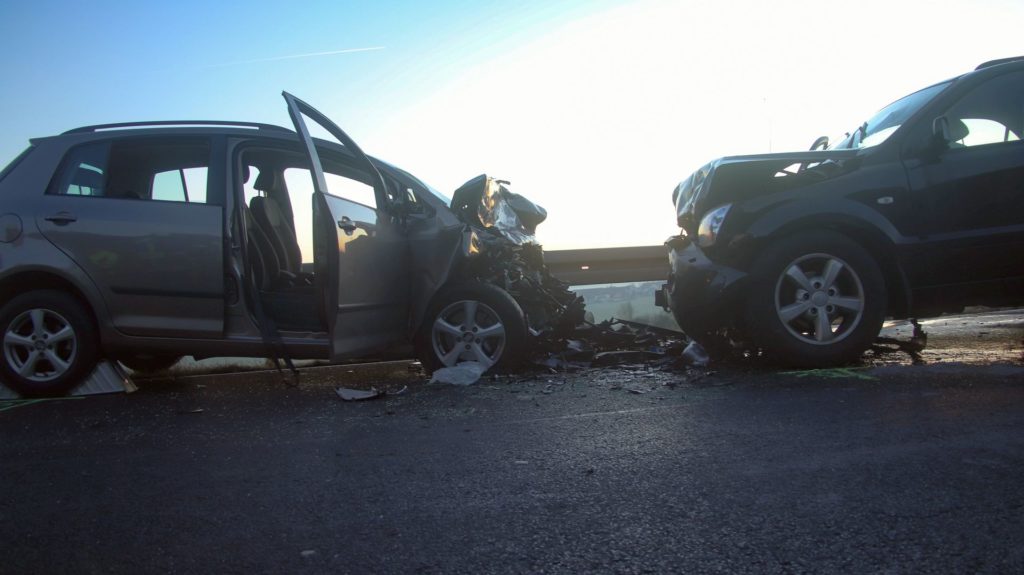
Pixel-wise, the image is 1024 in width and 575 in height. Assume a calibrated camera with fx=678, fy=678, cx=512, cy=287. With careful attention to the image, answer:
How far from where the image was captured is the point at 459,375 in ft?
15.5

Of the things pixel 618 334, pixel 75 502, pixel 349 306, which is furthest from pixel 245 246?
pixel 618 334

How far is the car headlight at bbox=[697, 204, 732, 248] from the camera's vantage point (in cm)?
467

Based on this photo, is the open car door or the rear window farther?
the rear window

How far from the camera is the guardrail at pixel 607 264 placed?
7.84 metres

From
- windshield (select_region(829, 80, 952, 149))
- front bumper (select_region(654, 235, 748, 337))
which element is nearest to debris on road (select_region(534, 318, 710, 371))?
front bumper (select_region(654, 235, 748, 337))

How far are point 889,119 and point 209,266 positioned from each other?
16.3ft

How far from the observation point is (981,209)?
4.42 metres

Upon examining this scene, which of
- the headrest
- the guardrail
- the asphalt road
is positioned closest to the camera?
the asphalt road

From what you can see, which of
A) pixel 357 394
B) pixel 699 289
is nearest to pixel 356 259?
pixel 357 394

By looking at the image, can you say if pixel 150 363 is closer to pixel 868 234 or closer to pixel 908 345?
pixel 868 234

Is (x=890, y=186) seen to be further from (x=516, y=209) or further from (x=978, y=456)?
(x=516, y=209)

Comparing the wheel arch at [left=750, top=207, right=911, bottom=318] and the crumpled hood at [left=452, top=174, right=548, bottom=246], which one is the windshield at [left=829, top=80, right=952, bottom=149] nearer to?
the wheel arch at [left=750, top=207, right=911, bottom=318]

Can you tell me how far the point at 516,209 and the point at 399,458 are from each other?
3.80 metres

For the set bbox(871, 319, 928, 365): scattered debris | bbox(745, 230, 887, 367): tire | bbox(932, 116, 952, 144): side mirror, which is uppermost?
bbox(932, 116, 952, 144): side mirror
